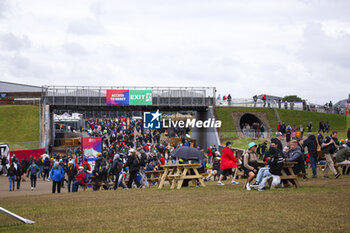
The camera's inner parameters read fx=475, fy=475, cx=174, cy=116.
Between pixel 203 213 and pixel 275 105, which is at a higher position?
pixel 275 105

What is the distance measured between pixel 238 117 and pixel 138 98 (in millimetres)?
13712

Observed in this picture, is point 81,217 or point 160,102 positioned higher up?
point 160,102

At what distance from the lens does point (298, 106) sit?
2569 inches

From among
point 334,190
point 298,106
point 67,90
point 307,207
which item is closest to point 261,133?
point 298,106

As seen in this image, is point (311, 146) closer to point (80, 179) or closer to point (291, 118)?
point (80, 179)

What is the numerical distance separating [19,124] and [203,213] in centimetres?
5186

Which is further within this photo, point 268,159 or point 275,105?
point 275,105

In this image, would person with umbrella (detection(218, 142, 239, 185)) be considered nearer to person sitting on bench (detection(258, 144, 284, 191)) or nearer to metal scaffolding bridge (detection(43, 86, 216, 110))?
person sitting on bench (detection(258, 144, 284, 191))

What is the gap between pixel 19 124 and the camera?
5806 cm

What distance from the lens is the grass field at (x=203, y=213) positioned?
28.3 ft

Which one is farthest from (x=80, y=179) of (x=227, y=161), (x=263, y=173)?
(x=263, y=173)

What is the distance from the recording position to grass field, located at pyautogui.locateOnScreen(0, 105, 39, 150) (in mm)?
54812

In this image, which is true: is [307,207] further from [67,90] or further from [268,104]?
[268,104]

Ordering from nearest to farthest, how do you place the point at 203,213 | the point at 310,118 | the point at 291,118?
1. the point at 203,213
2. the point at 291,118
3. the point at 310,118
